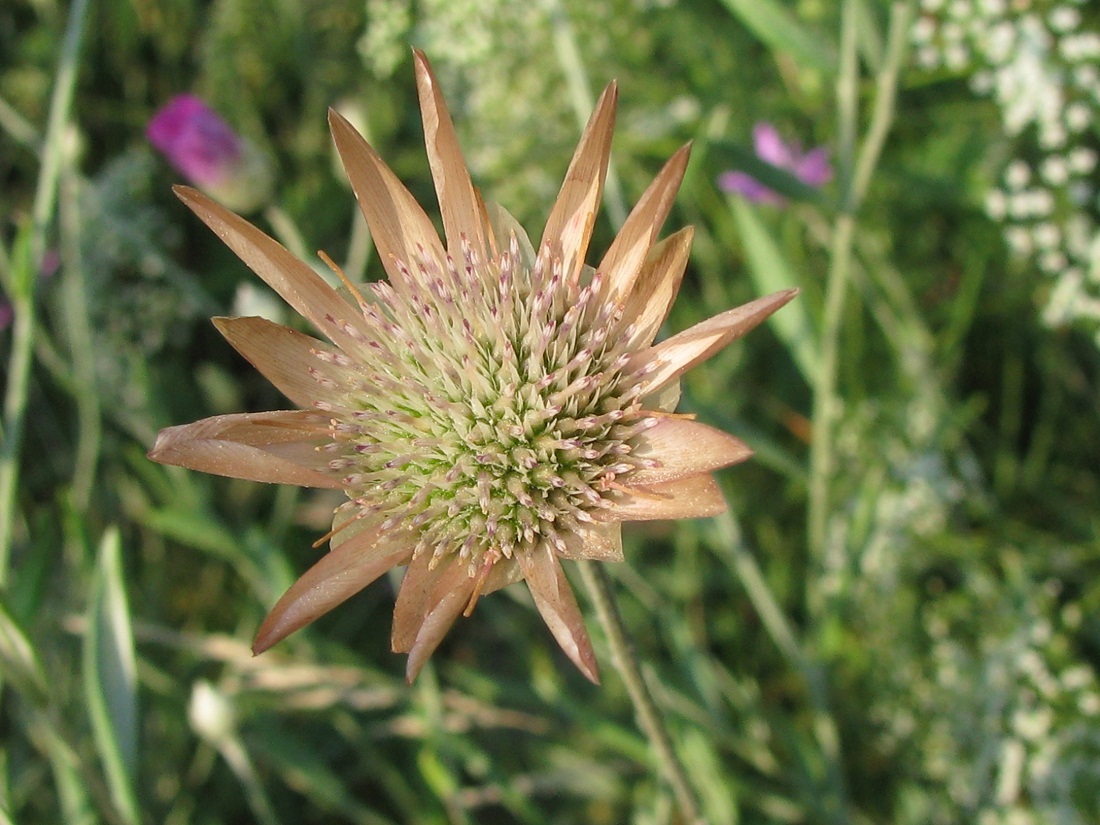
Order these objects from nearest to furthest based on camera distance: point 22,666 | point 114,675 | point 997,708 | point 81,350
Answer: point 22,666
point 114,675
point 997,708
point 81,350

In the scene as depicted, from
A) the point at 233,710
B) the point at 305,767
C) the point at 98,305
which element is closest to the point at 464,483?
the point at 233,710

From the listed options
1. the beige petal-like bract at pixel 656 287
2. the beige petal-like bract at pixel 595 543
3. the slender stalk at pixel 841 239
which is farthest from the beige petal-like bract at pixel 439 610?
the slender stalk at pixel 841 239

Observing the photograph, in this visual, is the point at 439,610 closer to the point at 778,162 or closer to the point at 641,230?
the point at 641,230

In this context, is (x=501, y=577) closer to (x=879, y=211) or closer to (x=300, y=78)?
(x=879, y=211)

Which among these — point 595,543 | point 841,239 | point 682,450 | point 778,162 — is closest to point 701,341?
point 682,450

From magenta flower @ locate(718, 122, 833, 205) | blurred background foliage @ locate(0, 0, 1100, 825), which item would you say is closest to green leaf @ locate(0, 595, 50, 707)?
blurred background foliage @ locate(0, 0, 1100, 825)

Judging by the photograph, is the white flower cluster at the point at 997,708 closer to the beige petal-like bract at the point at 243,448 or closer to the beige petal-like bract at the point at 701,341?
the beige petal-like bract at the point at 701,341

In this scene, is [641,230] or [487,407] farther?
[487,407]
